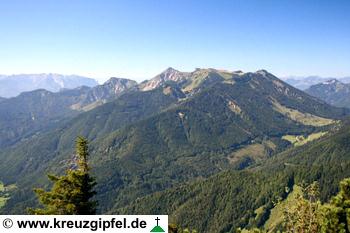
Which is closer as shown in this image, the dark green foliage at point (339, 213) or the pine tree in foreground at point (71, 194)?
the dark green foliage at point (339, 213)

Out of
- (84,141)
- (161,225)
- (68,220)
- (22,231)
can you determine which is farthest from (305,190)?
(84,141)

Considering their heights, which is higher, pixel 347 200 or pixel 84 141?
pixel 84 141

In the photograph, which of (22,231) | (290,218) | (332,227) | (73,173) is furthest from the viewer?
(73,173)

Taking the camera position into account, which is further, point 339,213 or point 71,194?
point 71,194

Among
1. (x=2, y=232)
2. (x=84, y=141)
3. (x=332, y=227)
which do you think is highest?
(x=84, y=141)

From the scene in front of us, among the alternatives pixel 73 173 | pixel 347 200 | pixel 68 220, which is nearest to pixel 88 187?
pixel 73 173

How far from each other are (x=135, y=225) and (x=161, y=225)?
67.1 inches

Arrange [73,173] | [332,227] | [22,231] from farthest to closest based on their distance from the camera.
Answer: [73,173]
[332,227]
[22,231]

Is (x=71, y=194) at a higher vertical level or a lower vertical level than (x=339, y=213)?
higher

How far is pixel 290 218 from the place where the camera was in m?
29.9

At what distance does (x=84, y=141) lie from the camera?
43250mm

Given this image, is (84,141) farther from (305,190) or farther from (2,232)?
(305,190)

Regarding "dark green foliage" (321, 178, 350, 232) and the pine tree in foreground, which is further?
the pine tree in foreground

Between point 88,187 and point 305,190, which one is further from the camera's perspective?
point 88,187
